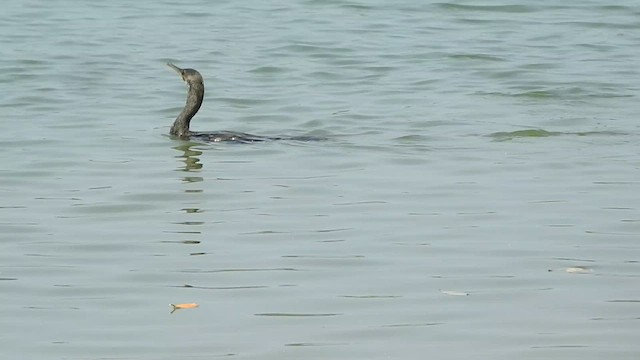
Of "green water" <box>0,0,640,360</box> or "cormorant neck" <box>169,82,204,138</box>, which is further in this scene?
"cormorant neck" <box>169,82,204,138</box>

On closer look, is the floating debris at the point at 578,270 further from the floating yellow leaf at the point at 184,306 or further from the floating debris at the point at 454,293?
the floating yellow leaf at the point at 184,306

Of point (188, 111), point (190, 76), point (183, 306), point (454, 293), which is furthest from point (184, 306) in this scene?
point (190, 76)

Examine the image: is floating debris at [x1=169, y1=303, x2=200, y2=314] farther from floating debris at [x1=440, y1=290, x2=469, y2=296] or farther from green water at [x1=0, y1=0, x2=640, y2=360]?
floating debris at [x1=440, y1=290, x2=469, y2=296]

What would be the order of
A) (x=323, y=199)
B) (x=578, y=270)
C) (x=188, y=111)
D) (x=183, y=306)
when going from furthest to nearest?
(x=188, y=111)
(x=323, y=199)
(x=578, y=270)
(x=183, y=306)

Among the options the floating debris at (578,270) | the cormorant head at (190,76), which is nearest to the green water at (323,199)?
the floating debris at (578,270)

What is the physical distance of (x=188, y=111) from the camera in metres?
12.7

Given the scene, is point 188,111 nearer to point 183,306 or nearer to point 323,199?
point 323,199

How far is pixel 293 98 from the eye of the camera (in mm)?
14992

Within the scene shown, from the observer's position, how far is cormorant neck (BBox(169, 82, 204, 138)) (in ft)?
40.8

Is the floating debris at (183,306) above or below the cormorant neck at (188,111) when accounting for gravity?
above

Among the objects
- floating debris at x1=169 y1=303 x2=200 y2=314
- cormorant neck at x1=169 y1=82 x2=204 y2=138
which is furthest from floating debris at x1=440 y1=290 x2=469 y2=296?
cormorant neck at x1=169 y1=82 x2=204 y2=138

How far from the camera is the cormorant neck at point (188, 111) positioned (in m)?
12.4

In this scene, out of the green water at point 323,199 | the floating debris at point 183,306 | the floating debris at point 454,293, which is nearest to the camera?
the green water at point 323,199

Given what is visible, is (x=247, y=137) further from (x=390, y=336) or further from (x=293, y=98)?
(x=390, y=336)
